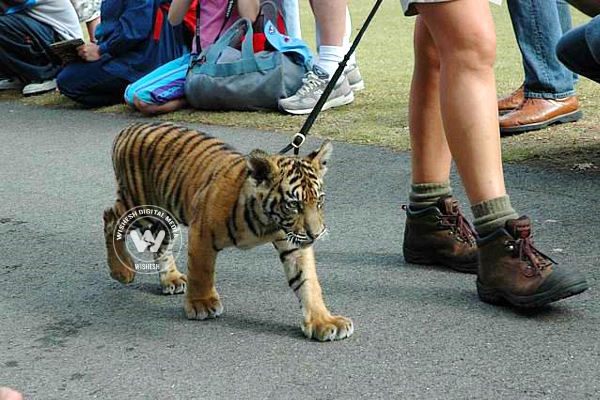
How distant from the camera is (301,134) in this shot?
3.61 m

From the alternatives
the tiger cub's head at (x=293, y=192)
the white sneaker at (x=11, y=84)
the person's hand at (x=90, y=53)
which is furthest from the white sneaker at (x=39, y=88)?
the tiger cub's head at (x=293, y=192)

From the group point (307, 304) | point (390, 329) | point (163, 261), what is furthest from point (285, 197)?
point (163, 261)

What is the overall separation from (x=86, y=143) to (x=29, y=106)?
2020 mm

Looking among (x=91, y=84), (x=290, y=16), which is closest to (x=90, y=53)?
(x=91, y=84)

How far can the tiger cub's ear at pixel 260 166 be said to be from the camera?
3.27m

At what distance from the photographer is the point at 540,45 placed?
20.5ft

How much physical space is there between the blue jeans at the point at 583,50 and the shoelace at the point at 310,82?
2.35 m

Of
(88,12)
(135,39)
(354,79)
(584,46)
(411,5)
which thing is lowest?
(354,79)

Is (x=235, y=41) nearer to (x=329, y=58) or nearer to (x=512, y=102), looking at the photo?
(x=329, y=58)

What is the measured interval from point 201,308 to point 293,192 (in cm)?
68

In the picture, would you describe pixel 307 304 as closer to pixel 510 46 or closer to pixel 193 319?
pixel 193 319

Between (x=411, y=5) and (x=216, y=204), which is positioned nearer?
(x=216, y=204)

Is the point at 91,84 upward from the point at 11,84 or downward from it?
upward

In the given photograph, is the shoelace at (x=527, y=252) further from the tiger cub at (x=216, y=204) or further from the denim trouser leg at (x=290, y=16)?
the denim trouser leg at (x=290, y=16)
